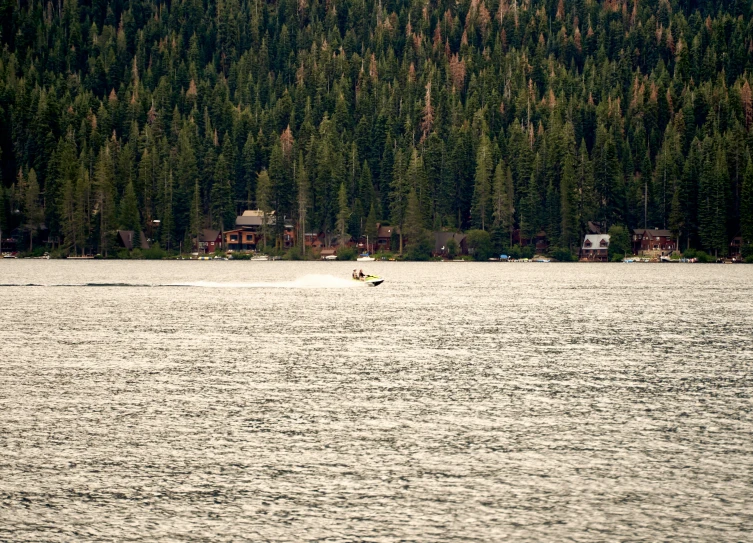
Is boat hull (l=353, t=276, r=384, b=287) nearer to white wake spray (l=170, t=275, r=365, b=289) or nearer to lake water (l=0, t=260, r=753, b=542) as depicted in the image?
white wake spray (l=170, t=275, r=365, b=289)

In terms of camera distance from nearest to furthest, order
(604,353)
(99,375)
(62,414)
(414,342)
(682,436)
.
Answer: (682,436)
(62,414)
(99,375)
(604,353)
(414,342)

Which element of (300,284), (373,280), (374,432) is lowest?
(374,432)

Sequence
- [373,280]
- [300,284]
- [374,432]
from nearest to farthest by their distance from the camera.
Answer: [374,432], [373,280], [300,284]

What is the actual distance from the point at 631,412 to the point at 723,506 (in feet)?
42.8

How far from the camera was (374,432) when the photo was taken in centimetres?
3347

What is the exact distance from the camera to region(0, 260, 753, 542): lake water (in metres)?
23.7

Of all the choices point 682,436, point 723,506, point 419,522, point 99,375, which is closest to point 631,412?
point 682,436

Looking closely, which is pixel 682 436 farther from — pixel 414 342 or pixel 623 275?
pixel 623 275

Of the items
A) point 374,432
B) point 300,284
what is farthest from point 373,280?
point 374,432

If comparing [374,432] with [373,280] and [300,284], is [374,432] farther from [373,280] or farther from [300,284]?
[300,284]

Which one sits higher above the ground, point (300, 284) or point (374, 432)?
point (300, 284)

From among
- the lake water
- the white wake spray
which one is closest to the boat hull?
the white wake spray

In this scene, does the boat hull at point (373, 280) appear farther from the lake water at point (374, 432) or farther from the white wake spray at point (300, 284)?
the lake water at point (374, 432)

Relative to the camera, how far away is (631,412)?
37594 mm
